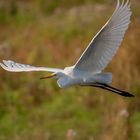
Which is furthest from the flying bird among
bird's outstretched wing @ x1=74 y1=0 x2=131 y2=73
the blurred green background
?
the blurred green background

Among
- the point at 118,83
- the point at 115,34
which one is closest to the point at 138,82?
the point at 118,83

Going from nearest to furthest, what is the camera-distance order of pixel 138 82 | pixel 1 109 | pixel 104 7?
pixel 138 82, pixel 1 109, pixel 104 7

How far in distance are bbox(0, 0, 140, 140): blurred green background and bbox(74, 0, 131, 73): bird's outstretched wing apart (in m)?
1.14

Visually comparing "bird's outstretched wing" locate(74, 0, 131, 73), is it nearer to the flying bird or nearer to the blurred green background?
the flying bird

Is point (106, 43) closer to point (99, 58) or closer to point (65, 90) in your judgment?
point (99, 58)

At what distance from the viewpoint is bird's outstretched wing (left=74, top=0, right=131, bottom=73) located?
462 centimetres

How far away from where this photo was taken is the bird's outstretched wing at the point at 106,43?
4621 millimetres

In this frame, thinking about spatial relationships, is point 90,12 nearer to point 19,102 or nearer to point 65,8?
point 65,8

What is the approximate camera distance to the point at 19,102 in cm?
830

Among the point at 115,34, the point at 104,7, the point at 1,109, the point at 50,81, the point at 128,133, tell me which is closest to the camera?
the point at 115,34

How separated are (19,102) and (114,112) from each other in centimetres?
178

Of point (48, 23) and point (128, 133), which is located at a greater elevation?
point (128, 133)

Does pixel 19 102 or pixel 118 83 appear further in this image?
pixel 19 102

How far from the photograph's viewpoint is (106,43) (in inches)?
187
